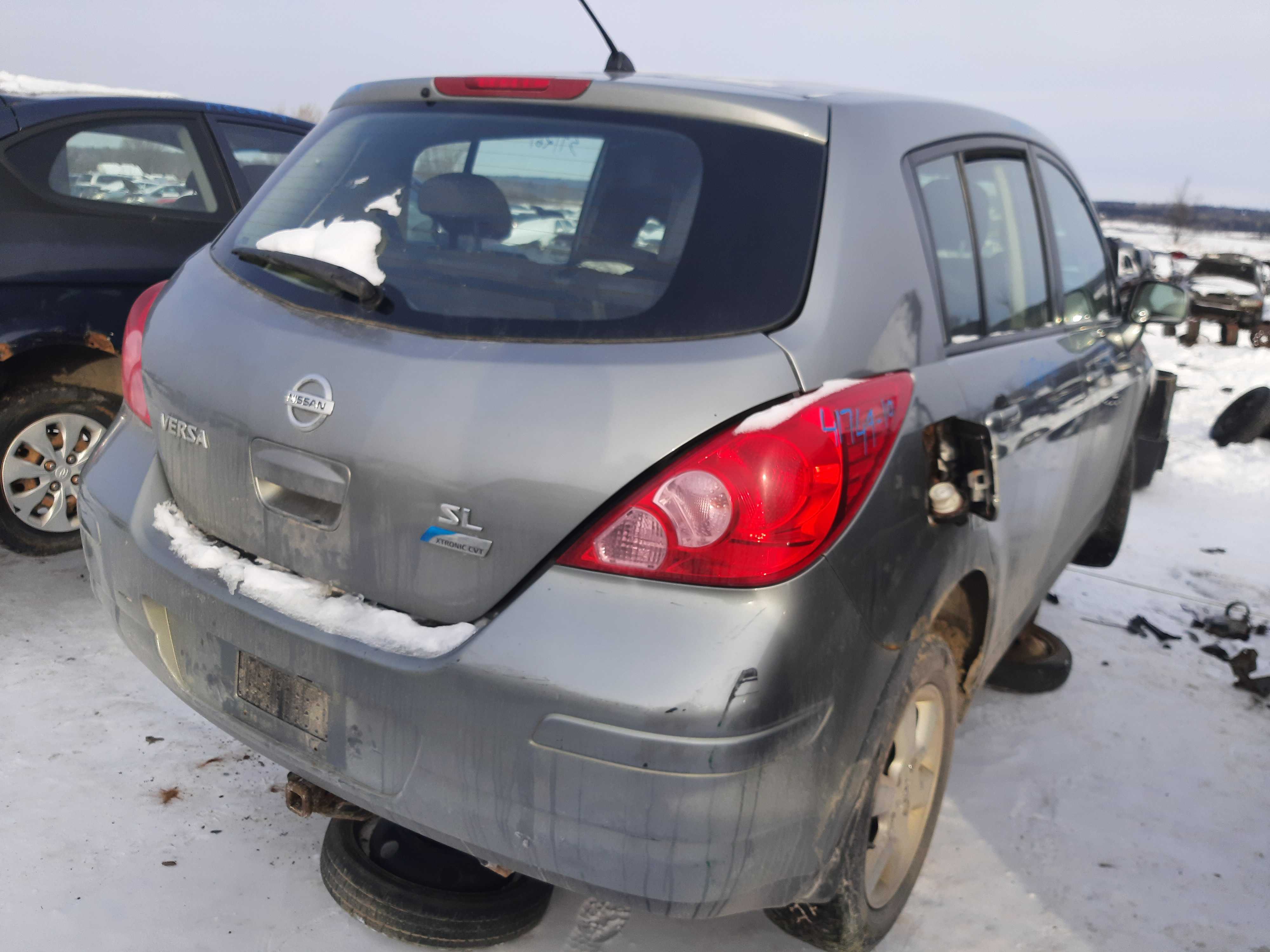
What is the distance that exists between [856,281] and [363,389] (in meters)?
0.90

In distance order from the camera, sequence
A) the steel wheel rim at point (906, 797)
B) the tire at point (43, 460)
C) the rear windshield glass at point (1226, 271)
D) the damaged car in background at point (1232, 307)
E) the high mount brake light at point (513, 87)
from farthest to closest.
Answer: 1. the rear windshield glass at point (1226, 271)
2. the damaged car in background at point (1232, 307)
3. the tire at point (43, 460)
4. the steel wheel rim at point (906, 797)
5. the high mount brake light at point (513, 87)

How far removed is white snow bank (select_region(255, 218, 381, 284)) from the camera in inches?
78.4

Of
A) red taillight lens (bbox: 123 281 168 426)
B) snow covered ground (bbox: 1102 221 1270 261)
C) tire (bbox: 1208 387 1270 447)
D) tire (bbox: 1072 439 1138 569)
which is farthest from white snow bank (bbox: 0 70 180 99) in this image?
snow covered ground (bbox: 1102 221 1270 261)

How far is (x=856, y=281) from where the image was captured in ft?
6.21

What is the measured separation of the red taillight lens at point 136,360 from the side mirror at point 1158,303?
11.3ft

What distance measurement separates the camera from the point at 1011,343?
8.71 feet

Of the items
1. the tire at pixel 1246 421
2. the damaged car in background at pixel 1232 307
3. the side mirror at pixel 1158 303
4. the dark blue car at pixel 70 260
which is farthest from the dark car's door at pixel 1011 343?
the damaged car in background at pixel 1232 307

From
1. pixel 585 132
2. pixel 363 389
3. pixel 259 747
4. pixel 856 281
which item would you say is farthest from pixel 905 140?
pixel 259 747

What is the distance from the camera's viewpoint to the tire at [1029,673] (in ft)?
12.6

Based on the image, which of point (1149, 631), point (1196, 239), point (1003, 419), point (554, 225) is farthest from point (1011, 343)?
point (1196, 239)

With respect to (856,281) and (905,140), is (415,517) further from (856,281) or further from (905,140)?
(905,140)

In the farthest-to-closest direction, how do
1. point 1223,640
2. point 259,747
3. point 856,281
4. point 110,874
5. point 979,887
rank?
1. point 1223,640
2. point 979,887
3. point 110,874
4. point 259,747
5. point 856,281

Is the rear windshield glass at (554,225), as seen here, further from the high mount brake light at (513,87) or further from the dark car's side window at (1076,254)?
the dark car's side window at (1076,254)

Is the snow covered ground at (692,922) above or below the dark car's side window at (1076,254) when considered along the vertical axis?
below
